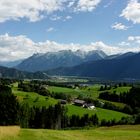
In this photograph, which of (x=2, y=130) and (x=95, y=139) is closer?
(x=2, y=130)

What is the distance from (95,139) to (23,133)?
29.8ft

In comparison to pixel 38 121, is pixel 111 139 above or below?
above

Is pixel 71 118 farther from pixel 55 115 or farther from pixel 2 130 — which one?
pixel 2 130

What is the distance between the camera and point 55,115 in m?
163

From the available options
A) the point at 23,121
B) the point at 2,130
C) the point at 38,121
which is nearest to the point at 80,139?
the point at 2,130

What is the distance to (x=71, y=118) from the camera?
7170 inches

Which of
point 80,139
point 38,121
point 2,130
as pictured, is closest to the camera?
point 2,130

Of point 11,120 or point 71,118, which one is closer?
point 11,120

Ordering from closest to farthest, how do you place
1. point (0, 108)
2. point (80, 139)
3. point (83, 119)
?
point (80, 139)
point (0, 108)
point (83, 119)

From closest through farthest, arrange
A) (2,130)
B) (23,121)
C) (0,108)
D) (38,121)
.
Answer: (2,130) < (0,108) < (23,121) < (38,121)

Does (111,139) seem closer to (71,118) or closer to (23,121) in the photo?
(23,121)

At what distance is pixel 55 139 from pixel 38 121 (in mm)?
127258

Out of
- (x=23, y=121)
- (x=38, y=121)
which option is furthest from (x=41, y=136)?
(x=38, y=121)

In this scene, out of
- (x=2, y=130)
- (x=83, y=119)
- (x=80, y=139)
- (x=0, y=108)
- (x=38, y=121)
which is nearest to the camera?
(x=2, y=130)
